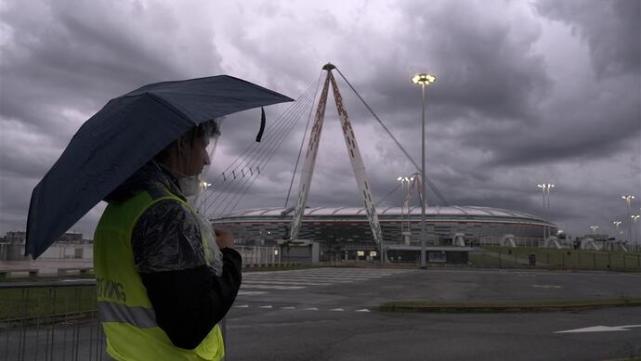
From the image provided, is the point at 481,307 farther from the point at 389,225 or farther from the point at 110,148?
the point at 389,225

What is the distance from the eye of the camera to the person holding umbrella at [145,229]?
1.61m

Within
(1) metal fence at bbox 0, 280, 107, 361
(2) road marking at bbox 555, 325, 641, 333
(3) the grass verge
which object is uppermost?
(1) metal fence at bbox 0, 280, 107, 361

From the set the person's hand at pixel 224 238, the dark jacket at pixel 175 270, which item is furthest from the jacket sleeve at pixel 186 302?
the person's hand at pixel 224 238

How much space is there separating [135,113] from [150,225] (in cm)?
38

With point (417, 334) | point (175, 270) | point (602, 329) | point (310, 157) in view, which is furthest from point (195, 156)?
point (310, 157)

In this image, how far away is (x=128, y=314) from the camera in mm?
1709

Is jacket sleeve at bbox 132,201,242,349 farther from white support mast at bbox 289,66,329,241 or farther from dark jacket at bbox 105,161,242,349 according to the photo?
white support mast at bbox 289,66,329,241

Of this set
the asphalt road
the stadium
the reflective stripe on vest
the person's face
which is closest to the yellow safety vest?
the reflective stripe on vest

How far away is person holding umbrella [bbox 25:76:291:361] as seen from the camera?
1605mm

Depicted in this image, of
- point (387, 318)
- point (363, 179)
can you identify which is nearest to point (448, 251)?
point (363, 179)

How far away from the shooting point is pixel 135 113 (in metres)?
1.76

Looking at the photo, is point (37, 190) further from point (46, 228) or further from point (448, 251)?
point (448, 251)

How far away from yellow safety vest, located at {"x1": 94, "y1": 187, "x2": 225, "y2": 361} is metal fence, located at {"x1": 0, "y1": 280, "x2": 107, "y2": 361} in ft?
9.29

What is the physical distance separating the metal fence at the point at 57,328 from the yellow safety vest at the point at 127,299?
2.83 metres
